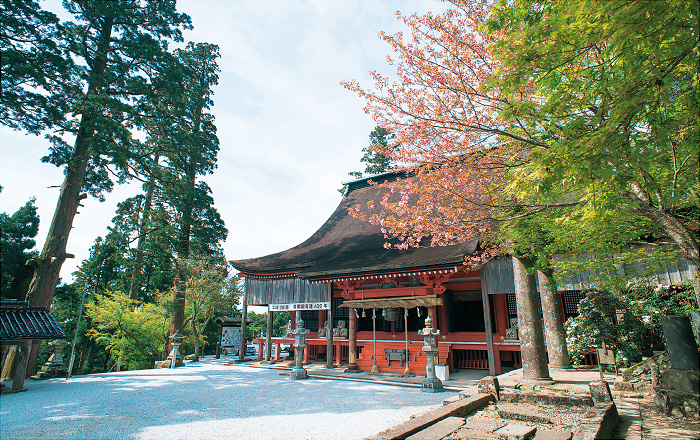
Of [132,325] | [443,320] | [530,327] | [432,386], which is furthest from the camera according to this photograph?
[132,325]

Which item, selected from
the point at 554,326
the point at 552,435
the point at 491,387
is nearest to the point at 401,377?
the point at 554,326

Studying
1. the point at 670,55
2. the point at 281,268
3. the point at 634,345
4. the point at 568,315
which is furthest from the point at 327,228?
the point at 670,55

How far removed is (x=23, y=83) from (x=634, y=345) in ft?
64.9

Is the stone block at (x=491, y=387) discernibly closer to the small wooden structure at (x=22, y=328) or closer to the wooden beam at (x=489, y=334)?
the wooden beam at (x=489, y=334)

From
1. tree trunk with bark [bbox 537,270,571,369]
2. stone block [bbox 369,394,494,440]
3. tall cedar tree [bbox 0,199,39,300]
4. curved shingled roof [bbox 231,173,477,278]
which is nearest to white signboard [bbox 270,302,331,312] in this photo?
curved shingled roof [bbox 231,173,477,278]

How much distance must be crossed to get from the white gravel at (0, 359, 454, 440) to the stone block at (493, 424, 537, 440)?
6.29 ft

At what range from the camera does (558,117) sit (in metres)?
3.87

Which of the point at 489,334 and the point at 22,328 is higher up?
the point at 22,328

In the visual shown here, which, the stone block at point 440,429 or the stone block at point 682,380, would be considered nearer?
the stone block at point 440,429

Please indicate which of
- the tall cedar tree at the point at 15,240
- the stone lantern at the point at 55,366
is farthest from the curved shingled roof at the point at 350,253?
the tall cedar tree at the point at 15,240

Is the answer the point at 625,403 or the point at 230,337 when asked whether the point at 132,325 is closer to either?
the point at 230,337

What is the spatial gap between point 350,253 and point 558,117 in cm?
1025

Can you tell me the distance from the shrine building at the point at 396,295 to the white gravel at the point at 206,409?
8.50 feet

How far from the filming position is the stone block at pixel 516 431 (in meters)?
4.03
